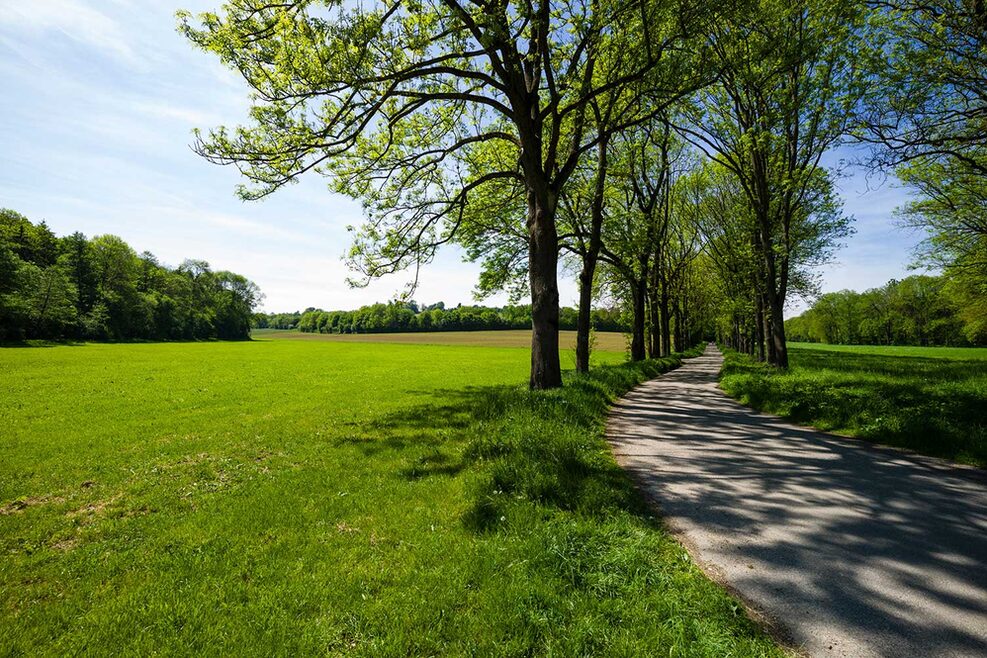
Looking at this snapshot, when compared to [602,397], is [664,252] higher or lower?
higher

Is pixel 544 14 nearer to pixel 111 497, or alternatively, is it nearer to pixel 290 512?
pixel 290 512

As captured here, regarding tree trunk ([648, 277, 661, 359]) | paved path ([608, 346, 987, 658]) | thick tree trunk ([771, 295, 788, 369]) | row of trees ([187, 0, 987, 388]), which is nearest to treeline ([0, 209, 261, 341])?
row of trees ([187, 0, 987, 388])

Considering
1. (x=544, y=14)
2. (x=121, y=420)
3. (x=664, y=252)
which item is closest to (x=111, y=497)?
(x=121, y=420)

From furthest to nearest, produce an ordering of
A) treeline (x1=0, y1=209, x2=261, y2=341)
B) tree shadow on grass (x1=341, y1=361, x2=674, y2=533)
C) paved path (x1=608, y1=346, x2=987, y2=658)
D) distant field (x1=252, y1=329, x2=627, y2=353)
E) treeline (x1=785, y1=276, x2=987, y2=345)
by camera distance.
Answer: treeline (x1=785, y1=276, x2=987, y2=345)
distant field (x1=252, y1=329, x2=627, y2=353)
treeline (x1=0, y1=209, x2=261, y2=341)
tree shadow on grass (x1=341, y1=361, x2=674, y2=533)
paved path (x1=608, y1=346, x2=987, y2=658)

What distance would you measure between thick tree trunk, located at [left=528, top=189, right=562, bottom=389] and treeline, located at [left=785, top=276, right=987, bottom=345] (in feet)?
254

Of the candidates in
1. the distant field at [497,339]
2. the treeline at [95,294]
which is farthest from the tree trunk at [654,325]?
the treeline at [95,294]

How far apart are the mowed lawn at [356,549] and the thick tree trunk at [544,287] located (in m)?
1.19

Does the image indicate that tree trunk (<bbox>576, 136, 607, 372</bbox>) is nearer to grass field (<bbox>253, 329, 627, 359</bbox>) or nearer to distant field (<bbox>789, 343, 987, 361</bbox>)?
distant field (<bbox>789, 343, 987, 361</bbox>)

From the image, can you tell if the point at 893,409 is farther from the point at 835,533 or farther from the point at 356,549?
the point at 356,549

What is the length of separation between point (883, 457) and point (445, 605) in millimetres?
7772

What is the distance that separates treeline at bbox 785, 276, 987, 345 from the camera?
251 feet

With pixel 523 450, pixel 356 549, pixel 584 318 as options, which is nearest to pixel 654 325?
pixel 584 318

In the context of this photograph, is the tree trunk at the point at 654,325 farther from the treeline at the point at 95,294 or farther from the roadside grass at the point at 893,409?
the treeline at the point at 95,294

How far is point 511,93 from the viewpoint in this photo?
1036cm
